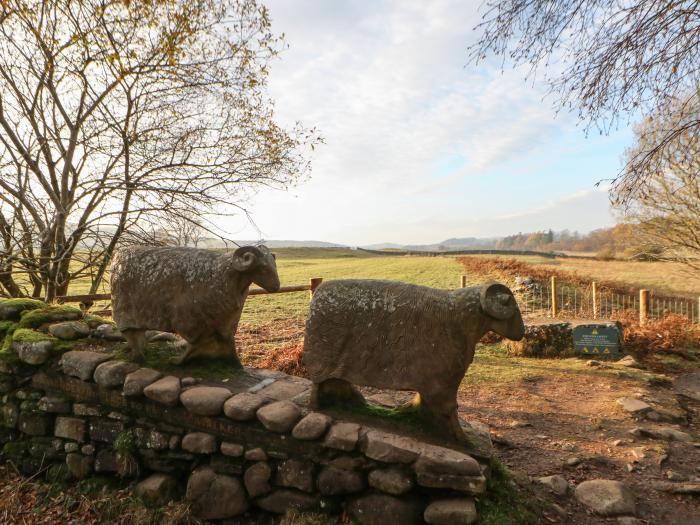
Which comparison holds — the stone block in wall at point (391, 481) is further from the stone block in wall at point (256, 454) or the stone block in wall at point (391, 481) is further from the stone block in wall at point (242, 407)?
the stone block in wall at point (242, 407)

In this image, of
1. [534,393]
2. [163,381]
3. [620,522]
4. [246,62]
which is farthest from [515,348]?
[246,62]

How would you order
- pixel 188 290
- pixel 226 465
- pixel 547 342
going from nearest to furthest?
pixel 226 465
pixel 188 290
pixel 547 342

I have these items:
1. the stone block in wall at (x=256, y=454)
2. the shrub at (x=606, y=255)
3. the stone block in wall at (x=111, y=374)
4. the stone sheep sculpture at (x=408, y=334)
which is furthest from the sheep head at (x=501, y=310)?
the shrub at (x=606, y=255)

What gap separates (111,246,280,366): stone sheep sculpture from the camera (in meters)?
3.45

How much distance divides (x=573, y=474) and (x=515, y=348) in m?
5.05

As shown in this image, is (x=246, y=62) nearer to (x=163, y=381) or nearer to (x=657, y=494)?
(x=163, y=381)

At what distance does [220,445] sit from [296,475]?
0.74 m

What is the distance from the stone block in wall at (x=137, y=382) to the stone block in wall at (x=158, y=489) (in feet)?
2.43

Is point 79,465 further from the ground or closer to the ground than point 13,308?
closer to the ground

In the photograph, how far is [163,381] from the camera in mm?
3434

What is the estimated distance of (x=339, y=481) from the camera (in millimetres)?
2768

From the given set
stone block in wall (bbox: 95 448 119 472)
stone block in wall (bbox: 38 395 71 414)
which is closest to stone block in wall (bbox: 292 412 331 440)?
stone block in wall (bbox: 95 448 119 472)

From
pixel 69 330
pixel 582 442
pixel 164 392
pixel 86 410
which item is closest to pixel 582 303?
pixel 582 442

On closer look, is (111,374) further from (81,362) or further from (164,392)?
(164,392)
